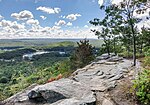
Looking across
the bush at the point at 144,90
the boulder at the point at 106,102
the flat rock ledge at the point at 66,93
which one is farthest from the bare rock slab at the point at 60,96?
the bush at the point at 144,90

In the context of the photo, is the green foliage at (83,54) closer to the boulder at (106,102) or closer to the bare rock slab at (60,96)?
the bare rock slab at (60,96)

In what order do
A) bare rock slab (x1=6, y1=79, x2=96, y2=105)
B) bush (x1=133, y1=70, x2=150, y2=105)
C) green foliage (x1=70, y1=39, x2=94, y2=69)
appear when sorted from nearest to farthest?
bush (x1=133, y1=70, x2=150, y2=105)
bare rock slab (x1=6, y1=79, x2=96, y2=105)
green foliage (x1=70, y1=39, x2=94, y2=69)

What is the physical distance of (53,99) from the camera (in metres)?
12.0

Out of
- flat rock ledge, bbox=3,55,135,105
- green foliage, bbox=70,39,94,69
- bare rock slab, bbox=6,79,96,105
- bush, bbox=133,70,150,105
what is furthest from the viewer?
green foliage, bbox=70,39,94,69

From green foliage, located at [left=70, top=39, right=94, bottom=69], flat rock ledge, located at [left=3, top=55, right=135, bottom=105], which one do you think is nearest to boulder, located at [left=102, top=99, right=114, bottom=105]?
flat rock ledge, located at [left=3, top=55, right=135, bottom=105]

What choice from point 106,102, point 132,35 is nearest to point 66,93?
point 106,102

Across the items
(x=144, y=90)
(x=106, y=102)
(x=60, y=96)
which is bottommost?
(x=106, y=102)

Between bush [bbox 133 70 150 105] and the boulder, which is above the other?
bush [bbox 133 70 150 105]

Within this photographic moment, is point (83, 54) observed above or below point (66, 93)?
below

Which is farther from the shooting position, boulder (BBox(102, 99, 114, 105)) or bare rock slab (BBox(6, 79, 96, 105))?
boulder (BBox(102, 99, 114, 105))

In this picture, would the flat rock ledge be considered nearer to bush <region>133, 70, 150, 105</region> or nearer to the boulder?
the boulder

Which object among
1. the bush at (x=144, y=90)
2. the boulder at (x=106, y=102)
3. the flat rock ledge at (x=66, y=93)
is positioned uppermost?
the bush at (x=144, y=90)

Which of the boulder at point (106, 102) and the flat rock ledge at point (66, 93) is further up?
the flat rock ledge at point (66, 93)

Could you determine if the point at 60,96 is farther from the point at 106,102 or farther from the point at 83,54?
the point at 83,54
